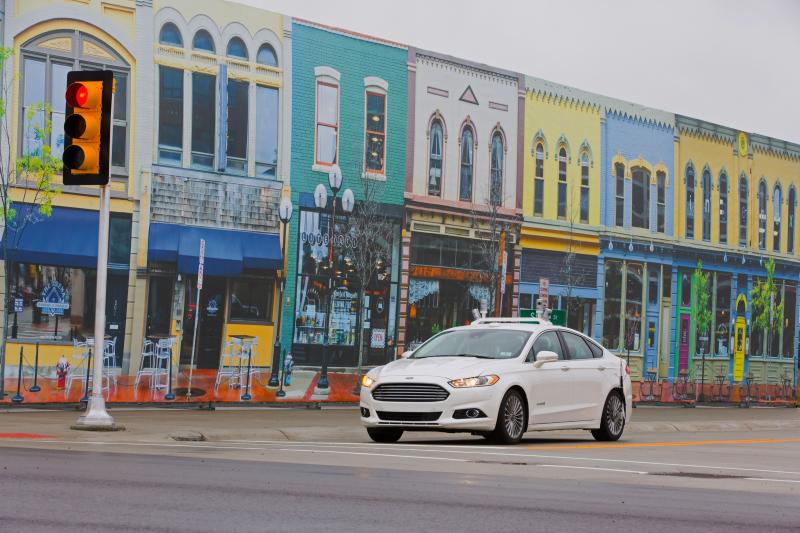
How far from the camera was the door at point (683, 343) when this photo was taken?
42906mm

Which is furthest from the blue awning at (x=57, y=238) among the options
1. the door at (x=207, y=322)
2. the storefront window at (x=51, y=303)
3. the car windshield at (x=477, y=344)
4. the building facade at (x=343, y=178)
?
the car windshield at (x=477, y=344)

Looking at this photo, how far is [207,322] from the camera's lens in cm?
2903

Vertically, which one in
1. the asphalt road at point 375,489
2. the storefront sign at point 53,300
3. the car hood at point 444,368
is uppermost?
the storefront sign at point 53,300

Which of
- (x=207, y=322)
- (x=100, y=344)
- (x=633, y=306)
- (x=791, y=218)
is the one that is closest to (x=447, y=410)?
(x=100, y=344)

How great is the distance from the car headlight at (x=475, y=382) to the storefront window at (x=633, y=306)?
83.8ft

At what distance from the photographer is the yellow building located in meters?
37.3

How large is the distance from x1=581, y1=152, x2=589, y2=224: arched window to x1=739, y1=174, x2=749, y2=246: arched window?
355 inches

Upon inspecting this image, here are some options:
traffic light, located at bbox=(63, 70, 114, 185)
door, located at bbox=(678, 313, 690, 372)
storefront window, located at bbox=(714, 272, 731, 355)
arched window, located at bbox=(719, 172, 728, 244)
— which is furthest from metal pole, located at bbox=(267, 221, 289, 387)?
arched window, located at bbox=(719, 172, 728, 244)

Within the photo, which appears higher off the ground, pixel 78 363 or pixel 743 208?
pixel 743 208

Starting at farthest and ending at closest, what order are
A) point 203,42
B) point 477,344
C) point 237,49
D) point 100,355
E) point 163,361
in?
point 237,49 → point 203,42 → point 163,361 → point 477,344 → point 100,355

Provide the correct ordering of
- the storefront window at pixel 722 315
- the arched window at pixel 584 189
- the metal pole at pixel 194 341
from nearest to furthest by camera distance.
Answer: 1. the metal pole at pixel 194 341
2. the arched window at pixel 584 189
3. the storefront window at pixel 722 315

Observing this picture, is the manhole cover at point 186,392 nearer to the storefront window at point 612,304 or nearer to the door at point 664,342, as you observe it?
the storefront window at point 612,304

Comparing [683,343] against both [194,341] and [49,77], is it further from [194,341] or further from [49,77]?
[49,77]

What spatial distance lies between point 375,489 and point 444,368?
20.6 feet
